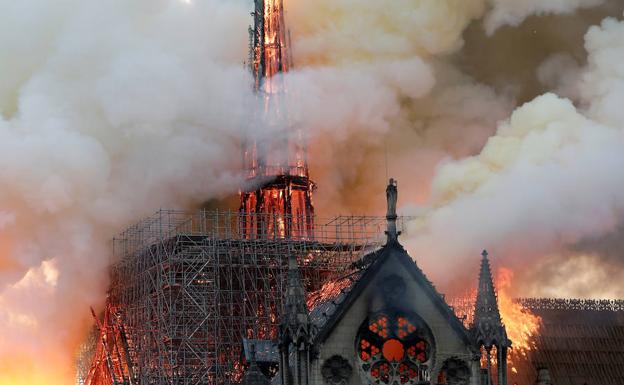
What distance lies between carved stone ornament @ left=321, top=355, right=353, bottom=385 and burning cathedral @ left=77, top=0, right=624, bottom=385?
7 cm

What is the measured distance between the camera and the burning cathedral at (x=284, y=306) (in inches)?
2891

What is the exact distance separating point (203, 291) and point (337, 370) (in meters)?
40.8

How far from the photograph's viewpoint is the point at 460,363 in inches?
2918

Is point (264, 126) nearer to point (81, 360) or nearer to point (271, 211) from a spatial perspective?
point (271, 211)

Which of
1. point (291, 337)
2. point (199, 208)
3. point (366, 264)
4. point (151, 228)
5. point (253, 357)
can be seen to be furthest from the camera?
point (199, 208)

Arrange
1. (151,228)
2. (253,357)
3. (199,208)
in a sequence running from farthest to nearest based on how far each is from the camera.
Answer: (199,208) → (151,228) → (253,357)

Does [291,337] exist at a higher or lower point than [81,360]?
lower

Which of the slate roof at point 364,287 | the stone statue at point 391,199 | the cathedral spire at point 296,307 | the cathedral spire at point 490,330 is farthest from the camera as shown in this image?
the stone statue at point 391,199

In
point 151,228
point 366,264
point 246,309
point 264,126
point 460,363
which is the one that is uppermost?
point 264,126

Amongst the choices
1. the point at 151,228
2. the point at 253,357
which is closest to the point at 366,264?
the point at 253,357

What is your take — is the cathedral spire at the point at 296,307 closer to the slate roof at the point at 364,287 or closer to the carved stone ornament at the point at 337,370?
the slate roof at the point at 364,287

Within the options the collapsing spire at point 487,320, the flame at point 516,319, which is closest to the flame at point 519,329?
the flame at point 516,319

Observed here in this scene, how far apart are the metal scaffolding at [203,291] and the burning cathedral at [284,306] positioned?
0.51ft

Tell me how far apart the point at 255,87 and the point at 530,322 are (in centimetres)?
3456
